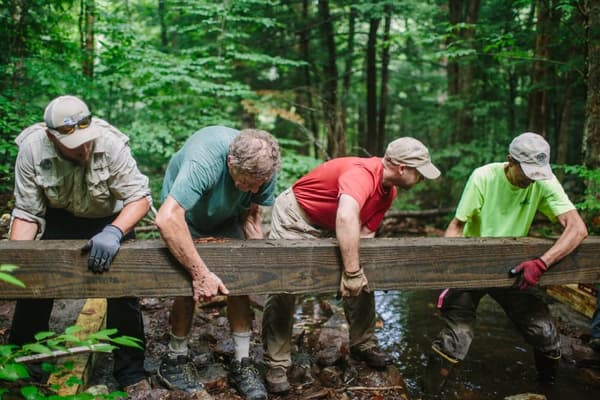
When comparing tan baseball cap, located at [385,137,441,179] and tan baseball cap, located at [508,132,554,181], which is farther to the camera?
tan baseball cap, located at [508,132,554,181]

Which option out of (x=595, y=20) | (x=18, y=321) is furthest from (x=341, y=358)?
(x=595, y=20)

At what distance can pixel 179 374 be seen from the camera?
3303 millimetres

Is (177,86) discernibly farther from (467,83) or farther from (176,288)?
(467,83)

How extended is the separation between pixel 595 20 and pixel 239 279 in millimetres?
5343

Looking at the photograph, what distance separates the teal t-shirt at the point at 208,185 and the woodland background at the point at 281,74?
10.5 ft

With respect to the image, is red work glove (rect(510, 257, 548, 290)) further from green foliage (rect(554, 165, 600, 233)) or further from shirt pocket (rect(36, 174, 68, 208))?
shirt pocket (rect(36, 174, 68, 208))

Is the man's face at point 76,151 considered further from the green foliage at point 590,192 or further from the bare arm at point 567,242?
the green foliage at point 590,192

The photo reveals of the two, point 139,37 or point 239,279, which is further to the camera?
point 139,37

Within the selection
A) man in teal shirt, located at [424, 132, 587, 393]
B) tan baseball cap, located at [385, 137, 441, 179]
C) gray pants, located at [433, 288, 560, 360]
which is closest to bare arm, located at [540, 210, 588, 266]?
man in teal shirt, located at [424, 132, 587, 393]

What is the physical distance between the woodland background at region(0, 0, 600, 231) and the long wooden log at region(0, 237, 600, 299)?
2.55 metres

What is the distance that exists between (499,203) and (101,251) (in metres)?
2.86

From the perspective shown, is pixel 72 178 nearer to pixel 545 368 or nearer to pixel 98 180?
pixel 98 180

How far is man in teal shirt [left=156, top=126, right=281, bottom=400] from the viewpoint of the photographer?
2.56 metres

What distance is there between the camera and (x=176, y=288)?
2660 millimetres
